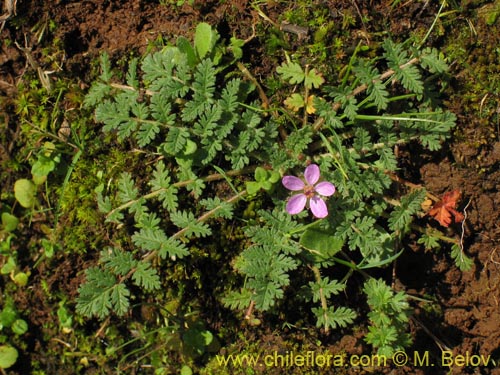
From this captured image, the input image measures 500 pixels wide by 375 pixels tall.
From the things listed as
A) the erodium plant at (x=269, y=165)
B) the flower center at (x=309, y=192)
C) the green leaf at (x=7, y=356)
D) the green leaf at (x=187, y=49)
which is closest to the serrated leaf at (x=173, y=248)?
the erodium plant at (x=269, y=165)

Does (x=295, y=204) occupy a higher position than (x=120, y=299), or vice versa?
(x=295, y=204)

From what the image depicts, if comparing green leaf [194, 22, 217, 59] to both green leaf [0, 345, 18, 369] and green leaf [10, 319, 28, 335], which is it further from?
green leaf [0, 345, 18, 369]

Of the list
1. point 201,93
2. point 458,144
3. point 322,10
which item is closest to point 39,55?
point 201,93

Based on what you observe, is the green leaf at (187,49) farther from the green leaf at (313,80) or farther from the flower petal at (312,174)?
the flower petal at (312,174)

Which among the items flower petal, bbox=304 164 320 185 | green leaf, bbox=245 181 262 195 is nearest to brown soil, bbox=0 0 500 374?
flower petal, bbox=304 164 320 185

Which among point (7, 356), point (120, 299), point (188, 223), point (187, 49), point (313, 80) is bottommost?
point (7, 356)

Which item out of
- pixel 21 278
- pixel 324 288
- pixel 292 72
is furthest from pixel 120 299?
pixel 292 72

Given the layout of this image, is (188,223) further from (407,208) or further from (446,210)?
(446,210)
